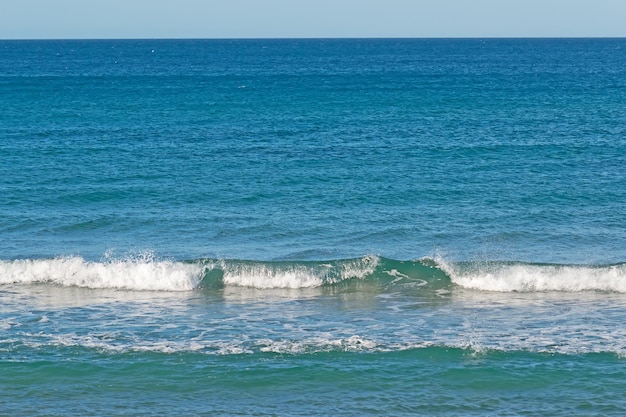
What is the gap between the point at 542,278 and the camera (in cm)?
2356

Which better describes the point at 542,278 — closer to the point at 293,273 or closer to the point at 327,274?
the point at 327,274

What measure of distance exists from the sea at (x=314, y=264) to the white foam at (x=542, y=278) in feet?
0.21

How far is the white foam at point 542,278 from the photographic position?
23172 mm

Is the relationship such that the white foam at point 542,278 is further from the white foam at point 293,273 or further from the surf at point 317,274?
the white foam at point 293,273

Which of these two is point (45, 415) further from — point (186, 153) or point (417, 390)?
point (186, 153)

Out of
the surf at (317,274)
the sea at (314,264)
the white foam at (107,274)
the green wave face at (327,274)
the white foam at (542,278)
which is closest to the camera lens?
the sea at (314,264)

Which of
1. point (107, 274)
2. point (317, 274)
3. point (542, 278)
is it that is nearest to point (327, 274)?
point (317, 274)

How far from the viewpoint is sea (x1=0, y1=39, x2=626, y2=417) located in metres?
16.7

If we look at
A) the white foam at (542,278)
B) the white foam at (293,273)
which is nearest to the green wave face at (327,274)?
the white foam at (293,273)

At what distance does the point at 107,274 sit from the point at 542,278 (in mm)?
11621

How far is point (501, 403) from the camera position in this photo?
15766 millimetres

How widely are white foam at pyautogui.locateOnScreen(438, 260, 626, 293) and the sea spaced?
2.6 inches

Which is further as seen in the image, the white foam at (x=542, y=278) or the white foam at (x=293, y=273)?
the white foam at (x=293, y=273)

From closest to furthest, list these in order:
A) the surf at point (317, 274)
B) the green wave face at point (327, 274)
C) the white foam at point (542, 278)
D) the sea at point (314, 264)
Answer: the sea at point (314, 264)
the white foam at point (542, 278)
the surf at point (317, 274)
the green wave face at point (327, 274)
